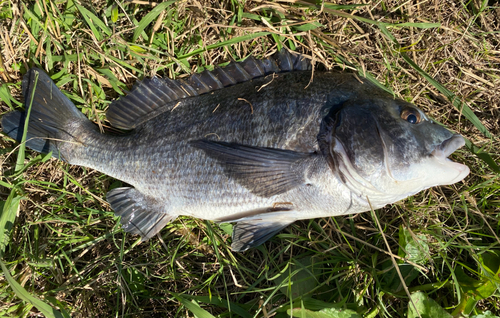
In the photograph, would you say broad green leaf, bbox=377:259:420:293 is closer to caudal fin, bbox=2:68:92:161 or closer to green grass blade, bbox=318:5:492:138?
green grass blade, bbox=318:5:492:138

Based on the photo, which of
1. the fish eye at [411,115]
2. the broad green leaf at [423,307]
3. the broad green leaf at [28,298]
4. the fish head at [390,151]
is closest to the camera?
the fish head at [390,151]

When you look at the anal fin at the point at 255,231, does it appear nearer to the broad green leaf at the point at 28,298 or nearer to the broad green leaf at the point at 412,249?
the broad green leaf at the point at 412,249

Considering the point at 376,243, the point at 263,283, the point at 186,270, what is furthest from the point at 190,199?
the point at 376,243

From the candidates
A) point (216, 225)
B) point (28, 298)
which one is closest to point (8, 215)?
point (28, 298)

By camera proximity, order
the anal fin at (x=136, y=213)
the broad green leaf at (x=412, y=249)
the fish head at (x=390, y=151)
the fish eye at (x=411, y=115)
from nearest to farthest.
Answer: the fish head at (x=390, y=151) → the fish eye at (x=411, y=115) → the broad green leaf at (x=412, y=249) → the anal fin at (x=136, y=213)

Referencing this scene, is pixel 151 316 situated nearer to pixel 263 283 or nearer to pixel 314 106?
pixel 263 283

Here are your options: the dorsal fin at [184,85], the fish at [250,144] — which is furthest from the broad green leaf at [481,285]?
the dorsal fin at [184,85]
